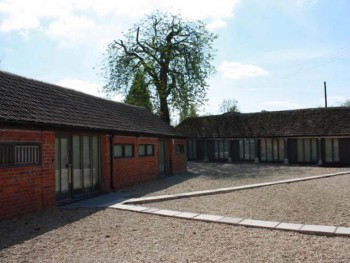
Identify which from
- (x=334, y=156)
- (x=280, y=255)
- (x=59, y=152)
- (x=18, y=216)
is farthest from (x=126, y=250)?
(x=334, y=156)

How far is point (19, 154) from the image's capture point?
380 inches

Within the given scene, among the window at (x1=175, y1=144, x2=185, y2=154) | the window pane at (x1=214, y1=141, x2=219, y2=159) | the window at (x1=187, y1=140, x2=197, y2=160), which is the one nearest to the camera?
the window at (x1=175, y1=144, x2=185, y2=154)

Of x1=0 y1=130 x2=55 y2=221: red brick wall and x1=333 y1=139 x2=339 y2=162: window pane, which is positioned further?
x1=333 y1=139 x2=339 y2=162: window pane

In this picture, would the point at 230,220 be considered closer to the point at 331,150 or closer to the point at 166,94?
the point at 331,150

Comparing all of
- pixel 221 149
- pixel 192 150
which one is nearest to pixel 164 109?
pixel 192 150

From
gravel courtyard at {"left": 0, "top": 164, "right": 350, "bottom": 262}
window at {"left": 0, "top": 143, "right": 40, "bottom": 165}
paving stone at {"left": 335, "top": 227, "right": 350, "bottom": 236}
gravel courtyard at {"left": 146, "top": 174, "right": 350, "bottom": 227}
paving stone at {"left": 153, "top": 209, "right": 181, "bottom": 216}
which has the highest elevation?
window at {"left": 0, "top": 143, "right": 40, "bottom": 165}

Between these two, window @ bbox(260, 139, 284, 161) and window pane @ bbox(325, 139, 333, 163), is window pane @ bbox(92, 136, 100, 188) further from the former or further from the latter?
window @ bbox(260, 139, 284, 161)

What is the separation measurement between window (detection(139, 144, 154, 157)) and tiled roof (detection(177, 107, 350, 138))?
14917mm

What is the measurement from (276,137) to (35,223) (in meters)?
25.4

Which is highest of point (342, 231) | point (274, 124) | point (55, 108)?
point (274, 124)

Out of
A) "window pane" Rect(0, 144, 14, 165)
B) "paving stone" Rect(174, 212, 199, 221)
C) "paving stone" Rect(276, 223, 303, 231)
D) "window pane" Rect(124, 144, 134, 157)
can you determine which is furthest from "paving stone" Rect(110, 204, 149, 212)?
"window pane" Rect(124, 144, 134, 157)

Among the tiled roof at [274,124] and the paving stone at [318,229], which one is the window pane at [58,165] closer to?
the paving stone at [318,229]

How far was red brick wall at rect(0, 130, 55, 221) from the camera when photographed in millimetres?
9078

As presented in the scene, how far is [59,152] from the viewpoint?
11.6m
